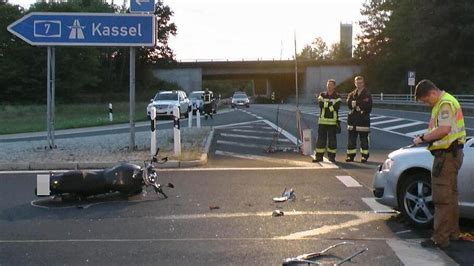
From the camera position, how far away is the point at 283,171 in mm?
12422

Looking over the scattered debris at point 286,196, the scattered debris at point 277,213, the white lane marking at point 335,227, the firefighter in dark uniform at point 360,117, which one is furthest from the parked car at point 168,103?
the white lane marking at point 335,227

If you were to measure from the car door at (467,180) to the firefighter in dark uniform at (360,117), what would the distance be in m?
6.54

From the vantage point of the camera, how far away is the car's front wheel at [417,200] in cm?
736

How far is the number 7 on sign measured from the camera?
49.9ft

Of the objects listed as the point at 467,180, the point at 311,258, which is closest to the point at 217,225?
the point at 311,258

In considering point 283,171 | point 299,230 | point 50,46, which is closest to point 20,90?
point 50,46

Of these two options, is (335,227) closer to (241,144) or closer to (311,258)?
(311,258)

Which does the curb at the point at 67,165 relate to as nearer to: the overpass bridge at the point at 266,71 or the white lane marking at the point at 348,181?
the white lane marking at the point at 348,181

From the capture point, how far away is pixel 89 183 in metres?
9.22

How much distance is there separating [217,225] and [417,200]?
2.46 metres

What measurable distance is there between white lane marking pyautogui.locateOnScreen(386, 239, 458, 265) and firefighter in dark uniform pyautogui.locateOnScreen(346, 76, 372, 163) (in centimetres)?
699

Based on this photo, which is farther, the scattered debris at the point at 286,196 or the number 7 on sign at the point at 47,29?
the number 7 on sign at the point at 47,29

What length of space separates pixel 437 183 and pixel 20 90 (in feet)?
232

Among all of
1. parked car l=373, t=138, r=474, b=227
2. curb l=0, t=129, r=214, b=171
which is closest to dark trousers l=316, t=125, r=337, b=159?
curb l=0, t=129, r=214, b=171
